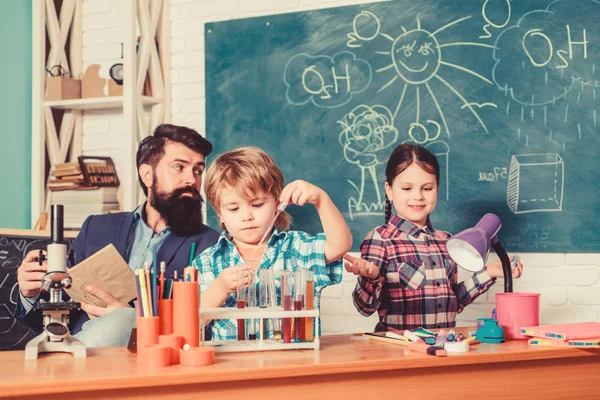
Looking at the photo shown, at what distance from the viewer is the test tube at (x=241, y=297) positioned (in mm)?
1852

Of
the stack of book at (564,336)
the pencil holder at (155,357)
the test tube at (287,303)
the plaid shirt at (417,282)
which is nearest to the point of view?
the pencil holder at (155,357)

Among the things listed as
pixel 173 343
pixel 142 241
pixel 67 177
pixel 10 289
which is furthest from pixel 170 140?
pixel 173 343

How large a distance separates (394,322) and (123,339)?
3.79 feet

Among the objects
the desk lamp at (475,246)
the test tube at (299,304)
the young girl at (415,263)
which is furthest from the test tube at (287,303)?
the young girl at (415,263)

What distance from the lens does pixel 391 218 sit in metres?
2.95

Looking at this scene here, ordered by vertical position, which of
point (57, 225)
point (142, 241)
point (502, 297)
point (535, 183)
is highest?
point (535, 183)

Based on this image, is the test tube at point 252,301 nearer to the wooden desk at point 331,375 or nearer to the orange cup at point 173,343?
the wooden desk at point 331,375

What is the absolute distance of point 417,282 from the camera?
280cm

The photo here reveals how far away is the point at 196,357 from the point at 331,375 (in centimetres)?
29

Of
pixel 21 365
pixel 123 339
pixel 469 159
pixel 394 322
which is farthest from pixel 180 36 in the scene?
pixel 21 365

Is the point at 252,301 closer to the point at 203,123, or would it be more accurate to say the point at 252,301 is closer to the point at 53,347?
the point at 53,347

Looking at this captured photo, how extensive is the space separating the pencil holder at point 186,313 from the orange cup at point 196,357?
7 cm

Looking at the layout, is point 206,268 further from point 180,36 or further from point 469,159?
point 180,36

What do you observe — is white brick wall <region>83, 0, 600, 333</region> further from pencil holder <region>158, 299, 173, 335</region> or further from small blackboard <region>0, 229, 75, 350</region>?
pencil holder <region>158, 299, 173, 335</region>
